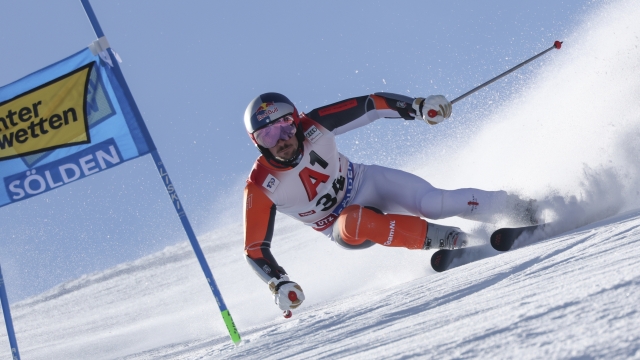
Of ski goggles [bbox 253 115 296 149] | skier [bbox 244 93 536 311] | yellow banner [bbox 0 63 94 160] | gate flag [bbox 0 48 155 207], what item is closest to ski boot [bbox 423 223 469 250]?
skier [bbox 244 93 536 311]

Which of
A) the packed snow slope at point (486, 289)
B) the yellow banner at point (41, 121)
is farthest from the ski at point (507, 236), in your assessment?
the yellow banner at point (41, 121)

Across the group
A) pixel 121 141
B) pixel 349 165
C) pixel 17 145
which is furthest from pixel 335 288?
pixel 17 145

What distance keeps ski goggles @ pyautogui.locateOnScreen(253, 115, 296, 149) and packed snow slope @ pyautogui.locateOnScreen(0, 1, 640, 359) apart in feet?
3.98

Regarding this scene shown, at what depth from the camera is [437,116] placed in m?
4.81

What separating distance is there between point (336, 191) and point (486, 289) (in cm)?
267

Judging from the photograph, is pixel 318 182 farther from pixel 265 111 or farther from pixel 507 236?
pixel 507 236

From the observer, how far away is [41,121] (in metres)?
6.15

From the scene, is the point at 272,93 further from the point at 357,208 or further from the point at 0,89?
the point at 0,89

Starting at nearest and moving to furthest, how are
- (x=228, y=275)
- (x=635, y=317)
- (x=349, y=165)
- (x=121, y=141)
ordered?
(x=635, y=317) → (x=349, y=165) → (x=121, y=141) → (x=228, y=275)

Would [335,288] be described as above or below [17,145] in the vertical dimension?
below

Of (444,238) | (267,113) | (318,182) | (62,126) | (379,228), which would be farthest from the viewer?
(62,126)

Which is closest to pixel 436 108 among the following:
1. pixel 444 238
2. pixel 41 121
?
pixel 444 238

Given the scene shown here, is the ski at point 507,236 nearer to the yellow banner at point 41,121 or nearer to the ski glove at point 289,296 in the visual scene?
the ski glove at point 289,296

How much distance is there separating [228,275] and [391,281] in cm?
748
